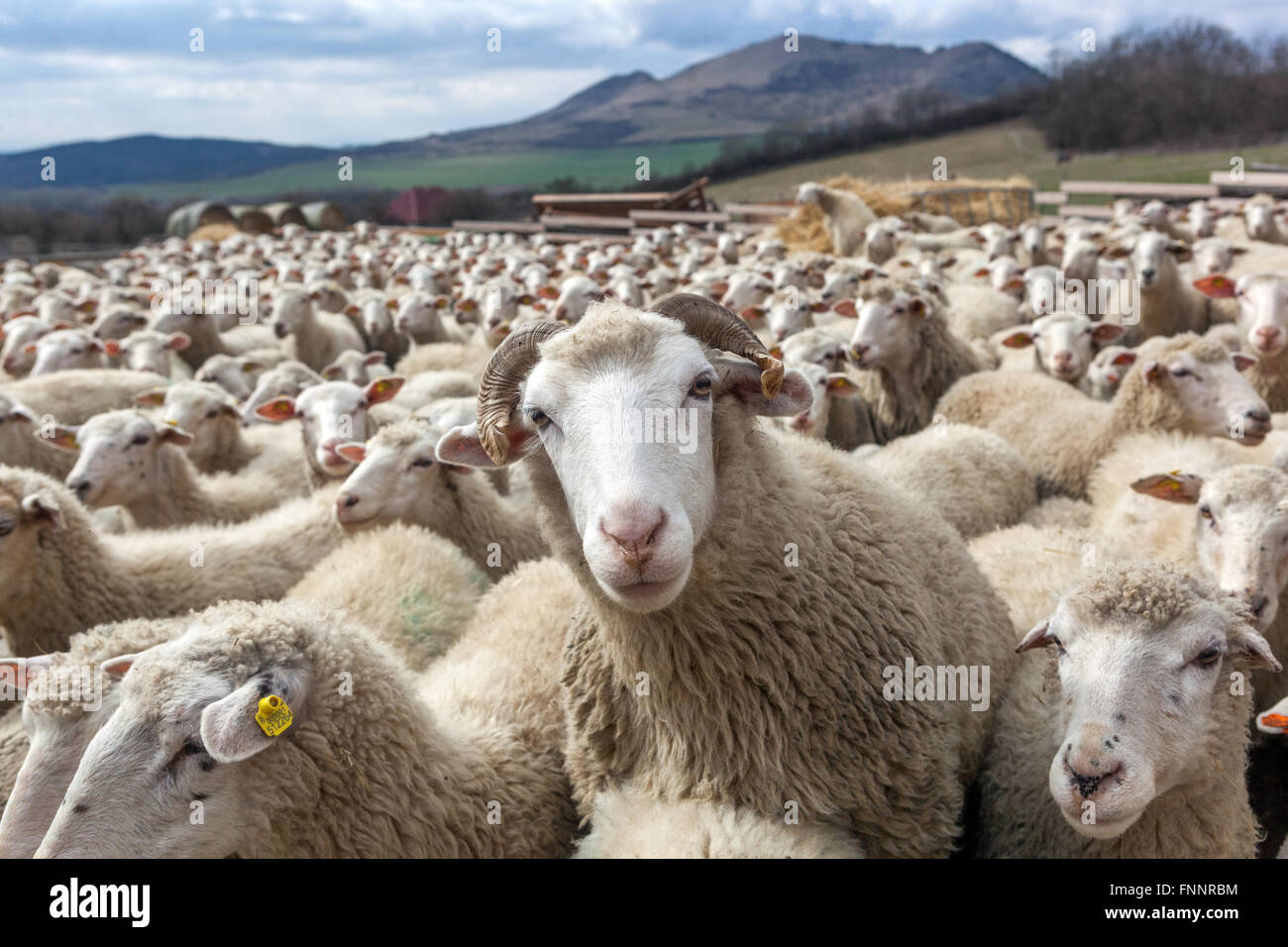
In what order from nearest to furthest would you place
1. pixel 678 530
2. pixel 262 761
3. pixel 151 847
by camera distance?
pixel 678 530 → pixel 151 847 → pixel 262 761

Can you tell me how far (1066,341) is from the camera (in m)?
6.79

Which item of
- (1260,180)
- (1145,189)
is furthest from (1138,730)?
(1145,189)

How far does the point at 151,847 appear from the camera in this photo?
88.0 inches

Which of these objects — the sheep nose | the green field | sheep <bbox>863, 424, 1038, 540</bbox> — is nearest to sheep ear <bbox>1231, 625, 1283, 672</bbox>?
the sheep nose

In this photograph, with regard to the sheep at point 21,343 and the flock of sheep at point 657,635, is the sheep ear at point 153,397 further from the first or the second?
the sheep at point 21,343

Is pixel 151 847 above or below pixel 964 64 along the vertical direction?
below

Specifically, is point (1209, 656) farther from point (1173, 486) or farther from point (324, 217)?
point (324, 217)

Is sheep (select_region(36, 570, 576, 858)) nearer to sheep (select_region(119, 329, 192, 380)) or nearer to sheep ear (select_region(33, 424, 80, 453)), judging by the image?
sheep ear (select_region(33, 424, 80, 453))

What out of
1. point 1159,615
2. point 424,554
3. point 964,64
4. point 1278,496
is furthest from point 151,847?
point 964,64

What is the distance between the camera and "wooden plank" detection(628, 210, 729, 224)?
21.0 meters

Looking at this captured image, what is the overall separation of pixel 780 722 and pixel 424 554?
2180mm

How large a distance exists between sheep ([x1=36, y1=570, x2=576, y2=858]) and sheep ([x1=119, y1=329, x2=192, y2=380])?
270 inches

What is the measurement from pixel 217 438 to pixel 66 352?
9.80 feet
